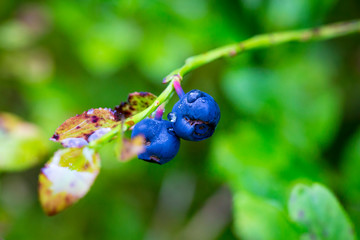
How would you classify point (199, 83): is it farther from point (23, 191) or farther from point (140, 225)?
point (23, 191)

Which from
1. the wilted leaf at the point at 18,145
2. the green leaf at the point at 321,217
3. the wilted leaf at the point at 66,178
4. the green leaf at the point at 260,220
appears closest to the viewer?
the wilted leaf at the point at 66,178

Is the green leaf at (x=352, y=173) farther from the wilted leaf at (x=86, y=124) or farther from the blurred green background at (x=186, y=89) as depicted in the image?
the wilted leaf at (x=86, y=124)

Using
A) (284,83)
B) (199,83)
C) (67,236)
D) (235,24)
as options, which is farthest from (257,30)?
(67,236)

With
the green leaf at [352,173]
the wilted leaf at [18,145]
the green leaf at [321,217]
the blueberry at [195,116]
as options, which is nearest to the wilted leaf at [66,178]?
the blueberry at [195,116]

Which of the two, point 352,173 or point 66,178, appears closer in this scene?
point 66,178

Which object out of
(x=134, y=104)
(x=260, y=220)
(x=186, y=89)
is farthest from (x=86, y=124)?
(x=186, y=89)

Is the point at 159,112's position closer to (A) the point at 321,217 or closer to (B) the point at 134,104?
(B) the point at 134,104

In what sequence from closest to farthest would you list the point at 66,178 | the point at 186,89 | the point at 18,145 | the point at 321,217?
the point at 66,178 → the point at 321,217 → the point at 18,145 → the point at 186,89

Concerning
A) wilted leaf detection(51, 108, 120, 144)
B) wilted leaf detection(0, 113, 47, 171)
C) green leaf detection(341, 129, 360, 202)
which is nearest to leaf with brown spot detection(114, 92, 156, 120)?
wilted leaf detection(51, 108, 120, 144)
